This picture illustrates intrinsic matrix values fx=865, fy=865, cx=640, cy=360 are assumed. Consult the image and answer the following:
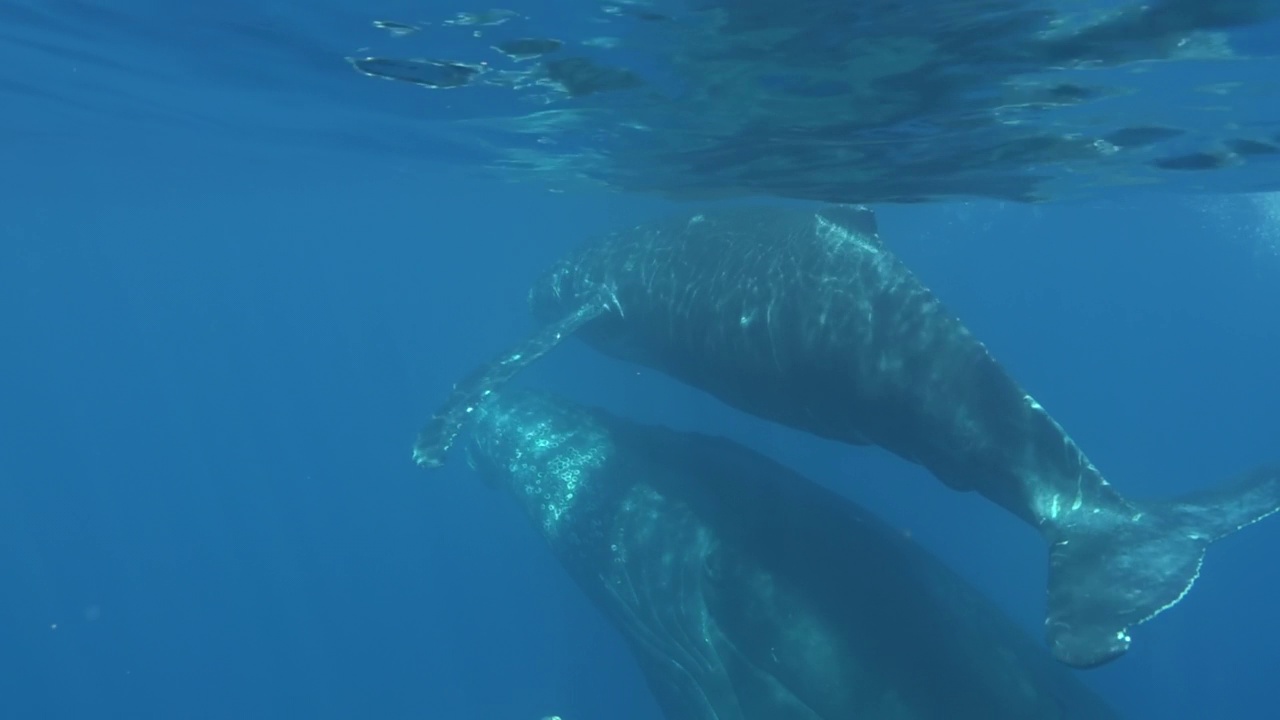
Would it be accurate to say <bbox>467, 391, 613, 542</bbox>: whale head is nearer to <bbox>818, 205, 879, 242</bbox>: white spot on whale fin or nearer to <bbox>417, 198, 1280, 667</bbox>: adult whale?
<bbox>417, 198, 1280, 667</bbox>: adult whale

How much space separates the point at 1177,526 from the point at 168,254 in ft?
319

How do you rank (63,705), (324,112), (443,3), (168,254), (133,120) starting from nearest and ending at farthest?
1. (443,3)
2. (324,112)
3. (133,120)
4. (63,705)
5. (168,254)

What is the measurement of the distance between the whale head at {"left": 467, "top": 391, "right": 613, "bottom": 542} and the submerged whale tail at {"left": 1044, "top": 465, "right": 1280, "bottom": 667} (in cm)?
868

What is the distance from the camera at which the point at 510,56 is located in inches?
540

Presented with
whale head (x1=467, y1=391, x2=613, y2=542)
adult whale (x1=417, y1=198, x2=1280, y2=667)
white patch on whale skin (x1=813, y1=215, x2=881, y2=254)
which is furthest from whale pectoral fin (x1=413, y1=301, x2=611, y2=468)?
white patch on whale skin (x1=813, y1=215, x2=881, y2=254)

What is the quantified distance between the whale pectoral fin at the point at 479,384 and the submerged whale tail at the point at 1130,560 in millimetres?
9868

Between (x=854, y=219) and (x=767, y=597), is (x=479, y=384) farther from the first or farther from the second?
(x=854, y=219)

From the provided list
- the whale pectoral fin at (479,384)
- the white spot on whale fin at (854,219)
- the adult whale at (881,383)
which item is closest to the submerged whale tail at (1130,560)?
the adult whale at (881,383)

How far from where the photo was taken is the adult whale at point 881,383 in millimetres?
9586

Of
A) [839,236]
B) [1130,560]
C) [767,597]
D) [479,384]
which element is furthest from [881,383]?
[479,384]

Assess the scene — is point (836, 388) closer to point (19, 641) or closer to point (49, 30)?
point (49, 30)

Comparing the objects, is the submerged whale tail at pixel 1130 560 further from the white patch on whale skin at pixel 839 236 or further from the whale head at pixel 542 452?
the whale head at pixel 542 452

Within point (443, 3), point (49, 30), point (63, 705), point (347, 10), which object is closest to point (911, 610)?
point (443, 3)

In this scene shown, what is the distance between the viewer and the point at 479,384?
55.5ft
